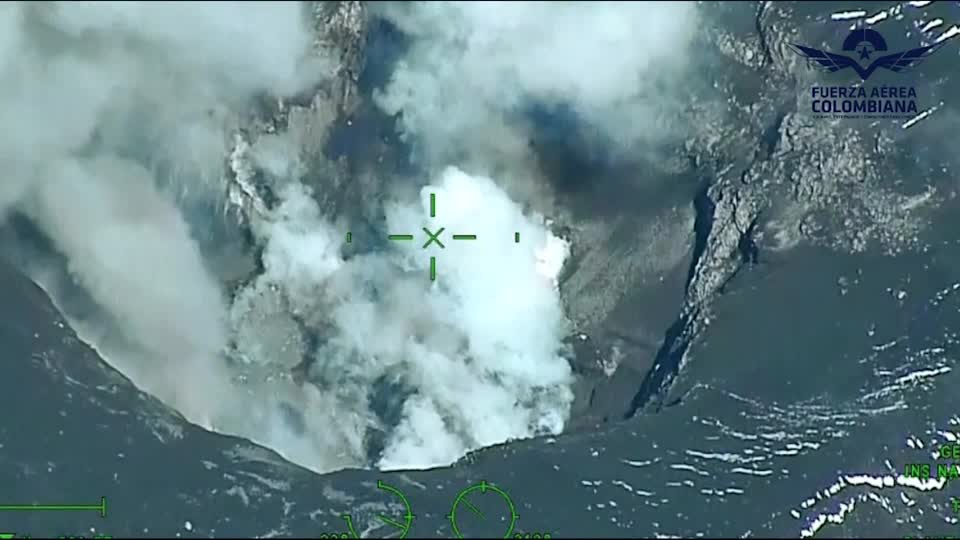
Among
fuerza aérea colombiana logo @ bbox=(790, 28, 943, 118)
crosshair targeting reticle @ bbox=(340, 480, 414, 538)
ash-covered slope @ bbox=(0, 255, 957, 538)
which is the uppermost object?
fuerza aérea colombiana logo @ bbox=(790, 28, 943, 118)

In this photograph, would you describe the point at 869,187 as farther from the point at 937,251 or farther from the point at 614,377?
the point at 614,377

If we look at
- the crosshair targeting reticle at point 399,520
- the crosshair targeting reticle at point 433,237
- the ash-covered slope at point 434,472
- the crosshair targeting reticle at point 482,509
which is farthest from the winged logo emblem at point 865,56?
the crosshair targeting reticle at point 399,520

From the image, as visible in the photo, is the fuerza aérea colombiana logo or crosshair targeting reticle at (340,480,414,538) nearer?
crosshair targeting reticle at (340,480,414,538)

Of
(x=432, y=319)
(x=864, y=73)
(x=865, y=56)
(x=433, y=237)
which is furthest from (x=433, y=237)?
(x=865, y=56)

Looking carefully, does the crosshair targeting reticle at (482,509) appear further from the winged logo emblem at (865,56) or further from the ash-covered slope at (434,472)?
the winged logo emblem at (865,56)

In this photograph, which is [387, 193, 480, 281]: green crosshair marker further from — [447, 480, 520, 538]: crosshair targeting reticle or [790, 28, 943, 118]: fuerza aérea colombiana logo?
[447, 480, 520, 538]: crosshair targeting reticle

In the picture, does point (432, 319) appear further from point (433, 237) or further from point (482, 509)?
point (482, 509)

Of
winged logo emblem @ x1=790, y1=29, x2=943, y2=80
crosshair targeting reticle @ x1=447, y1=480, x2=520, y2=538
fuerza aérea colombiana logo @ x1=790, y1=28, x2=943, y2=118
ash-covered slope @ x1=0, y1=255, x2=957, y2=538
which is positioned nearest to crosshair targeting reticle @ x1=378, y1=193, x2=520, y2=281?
fuerza aérea colombiana logo @ x1=790, y1=28, x2=943, y2=118
